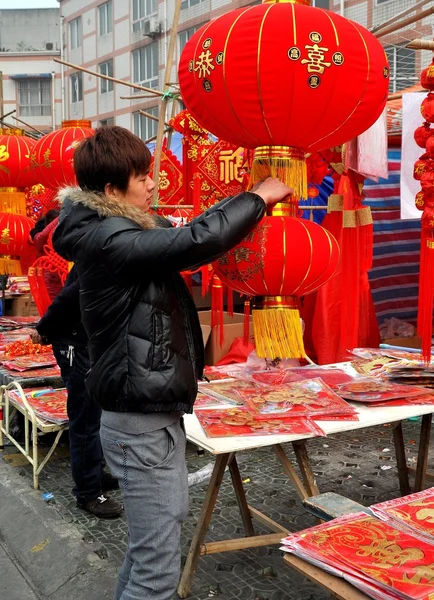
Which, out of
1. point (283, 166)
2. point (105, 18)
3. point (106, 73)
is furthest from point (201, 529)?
point (105, 18)

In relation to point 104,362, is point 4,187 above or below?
above

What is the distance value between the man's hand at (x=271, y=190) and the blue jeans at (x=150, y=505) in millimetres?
854

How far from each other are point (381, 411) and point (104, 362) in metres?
1.47

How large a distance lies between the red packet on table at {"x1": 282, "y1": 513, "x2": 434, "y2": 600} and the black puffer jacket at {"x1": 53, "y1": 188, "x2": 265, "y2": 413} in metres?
0.57

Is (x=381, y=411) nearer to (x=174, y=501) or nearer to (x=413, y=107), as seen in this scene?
(x=174, y=501)

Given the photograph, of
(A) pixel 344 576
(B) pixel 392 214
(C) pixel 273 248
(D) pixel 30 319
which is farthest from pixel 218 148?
(D) pixel 30 319

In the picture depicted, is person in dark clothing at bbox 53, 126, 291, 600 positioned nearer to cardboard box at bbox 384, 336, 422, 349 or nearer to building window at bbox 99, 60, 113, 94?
cardboard box at bbox 384, 336, 422, 349

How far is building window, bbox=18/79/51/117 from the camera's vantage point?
95.1 ft

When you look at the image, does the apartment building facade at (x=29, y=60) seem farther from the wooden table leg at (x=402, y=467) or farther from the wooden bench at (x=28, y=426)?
the wooden table leg at (x=402, y=467)

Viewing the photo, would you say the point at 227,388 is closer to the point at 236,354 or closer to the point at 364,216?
the point at 364,216

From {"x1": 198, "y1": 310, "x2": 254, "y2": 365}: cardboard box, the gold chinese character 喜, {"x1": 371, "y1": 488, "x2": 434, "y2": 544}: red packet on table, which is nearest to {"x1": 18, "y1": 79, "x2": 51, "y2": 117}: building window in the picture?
{"x1": 198, "y1": 310, "x2": 254, "y2": 365}: cardboard box

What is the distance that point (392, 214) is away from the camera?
6875 mm

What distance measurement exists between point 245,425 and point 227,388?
606 mm

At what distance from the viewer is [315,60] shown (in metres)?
2.41
